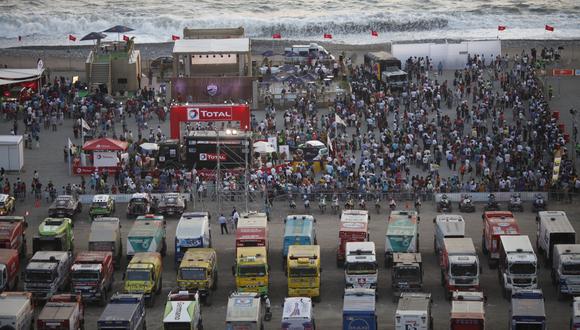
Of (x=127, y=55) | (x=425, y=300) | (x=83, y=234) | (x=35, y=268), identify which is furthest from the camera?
(x=127, y=55)

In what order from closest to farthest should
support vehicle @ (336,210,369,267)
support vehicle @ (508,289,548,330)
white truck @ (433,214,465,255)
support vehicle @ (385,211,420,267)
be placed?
support vehicle @ (508,289,548,330) → support vehicle @ (385,211,420,267) → white truck @ (433,214,465,255) → support vehicle @ (336,210,369,267)

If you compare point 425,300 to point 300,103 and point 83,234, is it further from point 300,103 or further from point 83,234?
point 300,103

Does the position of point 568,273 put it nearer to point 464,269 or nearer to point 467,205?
point 464,269

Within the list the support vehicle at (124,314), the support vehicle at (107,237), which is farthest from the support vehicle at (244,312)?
the support vehicle at (107,237)

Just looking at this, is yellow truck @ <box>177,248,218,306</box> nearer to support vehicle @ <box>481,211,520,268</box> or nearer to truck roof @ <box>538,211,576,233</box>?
support vehicle @ <box>481,211,520,268</box>

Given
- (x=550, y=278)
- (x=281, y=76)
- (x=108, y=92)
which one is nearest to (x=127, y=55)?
(x=108, y=92)

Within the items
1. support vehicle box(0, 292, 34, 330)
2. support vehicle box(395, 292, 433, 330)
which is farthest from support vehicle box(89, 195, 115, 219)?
support vehicle box(395, 292, 433, 330)

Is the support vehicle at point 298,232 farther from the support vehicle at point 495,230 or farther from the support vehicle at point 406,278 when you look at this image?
the support vehicle at point 495,230
